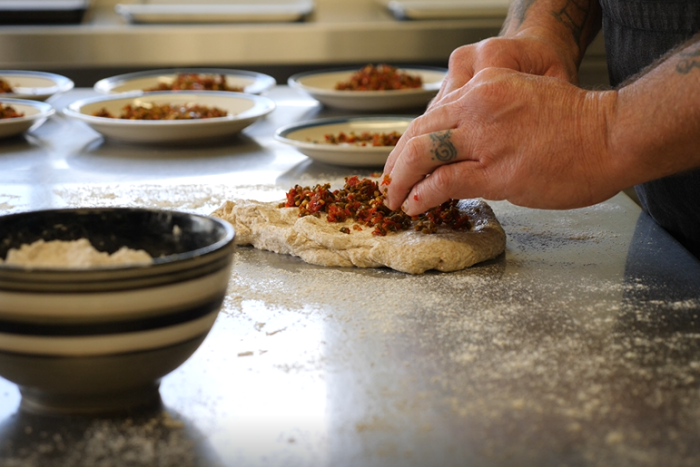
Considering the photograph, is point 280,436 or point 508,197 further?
point 508,197

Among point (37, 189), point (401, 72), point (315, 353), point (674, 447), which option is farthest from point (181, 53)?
point (674, 447)

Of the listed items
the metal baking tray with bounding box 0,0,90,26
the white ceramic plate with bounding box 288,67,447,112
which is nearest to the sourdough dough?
the white ceramic plate with bounding box 288,67,447,112

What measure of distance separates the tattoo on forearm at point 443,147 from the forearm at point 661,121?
24 cm

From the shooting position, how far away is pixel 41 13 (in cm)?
383

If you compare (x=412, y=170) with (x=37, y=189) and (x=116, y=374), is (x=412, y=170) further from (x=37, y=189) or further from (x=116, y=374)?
(x=37, y=189)

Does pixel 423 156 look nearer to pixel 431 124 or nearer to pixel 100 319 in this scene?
pixel 431 124

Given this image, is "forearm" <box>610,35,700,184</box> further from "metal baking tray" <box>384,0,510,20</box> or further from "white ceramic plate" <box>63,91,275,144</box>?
"metal baking tray" <box>384,0,510,20</box>

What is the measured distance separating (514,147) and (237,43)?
2932mm

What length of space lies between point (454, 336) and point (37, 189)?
1.08 metres

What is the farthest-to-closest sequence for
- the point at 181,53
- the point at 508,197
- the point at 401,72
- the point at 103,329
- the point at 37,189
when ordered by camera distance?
the point at 181,53 → the point at 401,72 → the point at 37,189 → the point at 508,197 → the point at 103,329

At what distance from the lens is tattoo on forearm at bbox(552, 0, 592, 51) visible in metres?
1.62

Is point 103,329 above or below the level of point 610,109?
below

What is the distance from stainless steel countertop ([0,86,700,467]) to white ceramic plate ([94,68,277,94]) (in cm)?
160

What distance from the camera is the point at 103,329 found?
0.66 metres
